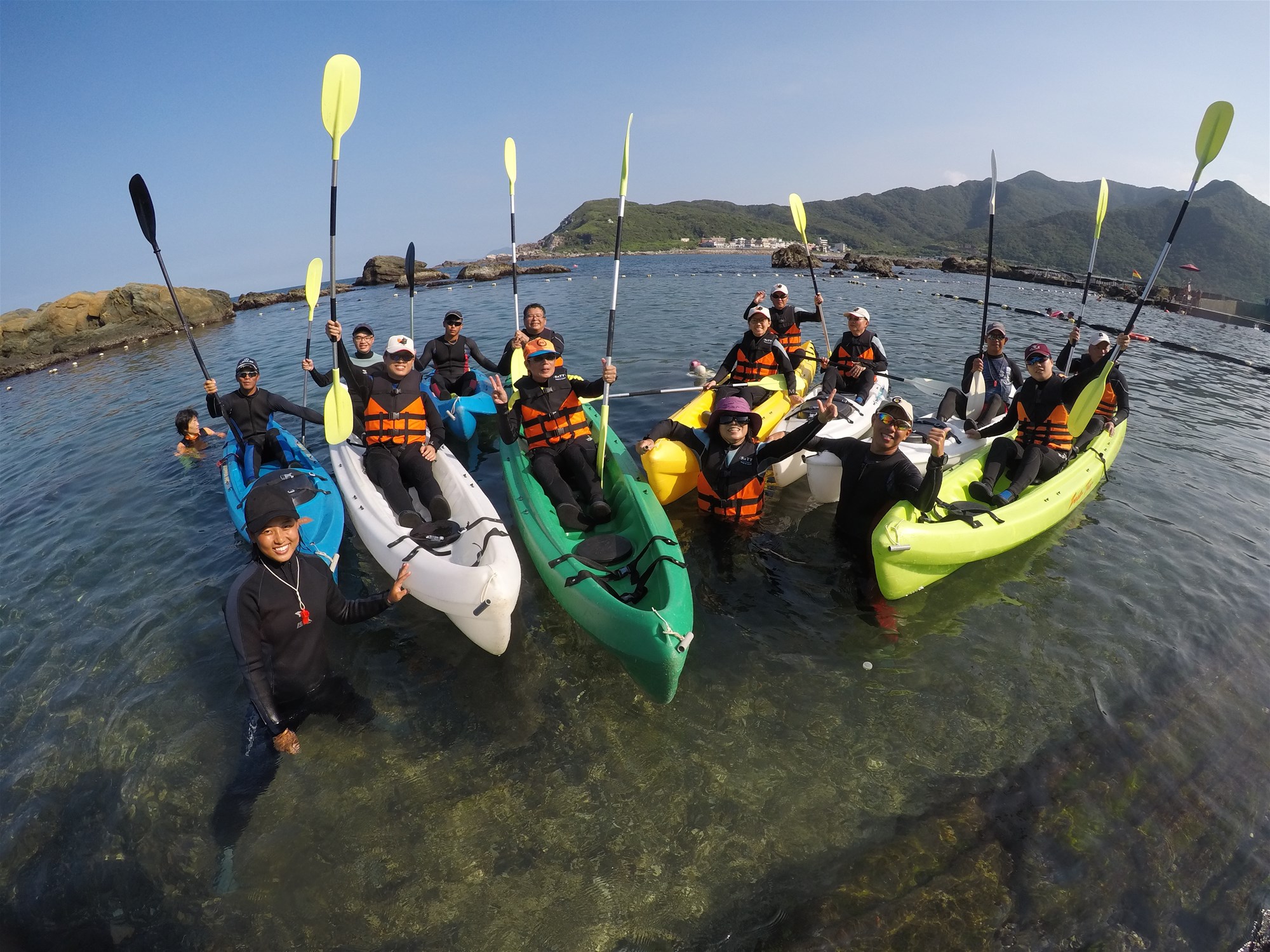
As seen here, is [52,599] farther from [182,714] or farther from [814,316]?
[814,316]

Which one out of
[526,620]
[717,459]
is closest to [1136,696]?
[717,459]

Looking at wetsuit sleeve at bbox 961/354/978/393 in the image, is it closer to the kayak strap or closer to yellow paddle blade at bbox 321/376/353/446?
the kayak strap

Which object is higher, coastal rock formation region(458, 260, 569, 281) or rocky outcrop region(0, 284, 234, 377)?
coastal rock formation region(458, 260, 569, 281)

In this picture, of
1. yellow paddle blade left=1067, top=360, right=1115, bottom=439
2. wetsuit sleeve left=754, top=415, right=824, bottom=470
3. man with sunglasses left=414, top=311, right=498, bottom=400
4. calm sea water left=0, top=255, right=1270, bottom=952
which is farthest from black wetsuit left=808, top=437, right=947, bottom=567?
man with sunglasses left=414, top=311, right=498, bottom=400

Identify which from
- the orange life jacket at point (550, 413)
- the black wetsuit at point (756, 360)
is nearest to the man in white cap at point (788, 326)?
the black wetsuit at point (756, 360)

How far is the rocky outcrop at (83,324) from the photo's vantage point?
2288cm

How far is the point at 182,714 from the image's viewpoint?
14.0ft

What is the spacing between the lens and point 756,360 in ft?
26.8

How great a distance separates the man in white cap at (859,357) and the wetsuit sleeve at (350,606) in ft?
22.3

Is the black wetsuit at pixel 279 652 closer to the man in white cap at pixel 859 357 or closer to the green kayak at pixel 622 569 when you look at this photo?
the green kayak at pixel 622 569

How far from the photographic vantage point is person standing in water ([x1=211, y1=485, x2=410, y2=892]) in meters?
2.88

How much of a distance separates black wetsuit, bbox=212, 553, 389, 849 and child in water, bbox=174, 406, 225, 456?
22.8ft

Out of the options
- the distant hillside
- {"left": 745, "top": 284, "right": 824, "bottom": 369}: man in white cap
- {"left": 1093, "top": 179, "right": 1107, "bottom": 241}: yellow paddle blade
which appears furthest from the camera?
the distant hillside

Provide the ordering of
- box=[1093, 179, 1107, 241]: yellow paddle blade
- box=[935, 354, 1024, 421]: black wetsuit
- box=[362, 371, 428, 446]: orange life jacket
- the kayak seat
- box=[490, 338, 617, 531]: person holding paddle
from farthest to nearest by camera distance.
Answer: box=[1093, 179, 1107, 241]: yellow paddle blade
box=[935, 354, 1024, 421]: black wetsuit
box=[362, 371, 428, 446]: orange life jacket
box=[490, 338, 617, 531]: person holding paddle
the kayak seat
